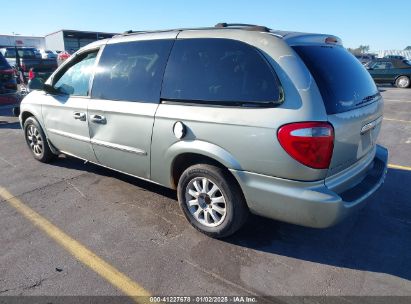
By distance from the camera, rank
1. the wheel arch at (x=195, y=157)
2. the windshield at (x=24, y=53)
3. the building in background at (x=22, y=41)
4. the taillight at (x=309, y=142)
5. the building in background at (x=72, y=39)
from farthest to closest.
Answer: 1. the building in background at (x=22, y=41)
2. the building in background at (x=72, y=39)
3. the windshield at (x=24, y=53)
4. the wheel arch at (x=195, y=157)
5. the taillight at (x=309, y=142)

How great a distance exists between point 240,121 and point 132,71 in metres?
1.54

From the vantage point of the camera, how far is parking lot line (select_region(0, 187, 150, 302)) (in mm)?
2613

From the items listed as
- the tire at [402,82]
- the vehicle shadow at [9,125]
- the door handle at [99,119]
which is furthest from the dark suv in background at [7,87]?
the tire at [402,82]

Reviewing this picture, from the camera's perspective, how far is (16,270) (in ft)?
9.32

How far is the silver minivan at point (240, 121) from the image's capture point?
260 cm

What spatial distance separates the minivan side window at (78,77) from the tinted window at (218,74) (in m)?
1.36

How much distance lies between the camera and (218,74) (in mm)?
2980

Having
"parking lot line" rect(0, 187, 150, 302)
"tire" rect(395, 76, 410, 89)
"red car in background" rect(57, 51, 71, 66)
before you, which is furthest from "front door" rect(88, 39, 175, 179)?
"tire" rect(395, 76, 410, 89)

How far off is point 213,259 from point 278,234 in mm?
765

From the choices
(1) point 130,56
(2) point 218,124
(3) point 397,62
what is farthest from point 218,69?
(3) point 397,62

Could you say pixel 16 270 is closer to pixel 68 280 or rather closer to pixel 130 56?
pixel 68 280

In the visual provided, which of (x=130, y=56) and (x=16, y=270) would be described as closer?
(x=16, y=270)

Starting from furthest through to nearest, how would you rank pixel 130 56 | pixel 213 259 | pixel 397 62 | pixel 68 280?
pixel 397 62, pixel 130 56, pixel 213 259, pixel 68 280

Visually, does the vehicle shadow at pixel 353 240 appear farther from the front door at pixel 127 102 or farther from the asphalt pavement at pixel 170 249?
the front door at pixel 127 102
